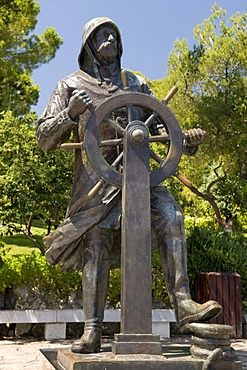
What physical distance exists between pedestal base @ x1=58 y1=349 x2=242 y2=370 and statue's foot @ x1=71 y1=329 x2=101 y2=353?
141mm

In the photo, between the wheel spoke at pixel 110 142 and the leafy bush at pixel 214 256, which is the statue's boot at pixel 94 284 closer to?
the wheel spoke at pixel 110 142

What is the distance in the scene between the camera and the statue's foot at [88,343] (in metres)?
3.18

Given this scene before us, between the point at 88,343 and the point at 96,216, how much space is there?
33.1 inches

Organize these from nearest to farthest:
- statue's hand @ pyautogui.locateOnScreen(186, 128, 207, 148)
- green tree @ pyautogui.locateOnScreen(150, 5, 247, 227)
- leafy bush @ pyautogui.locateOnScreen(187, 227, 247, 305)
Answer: statue's hand @ pyautogui.locateOnScreen(186, 128, 207, 148) < leafy bush @ pyautogui.locateOnScreen(187, 227, 247, 305) < green tree @ pyautogui.locateOnScreen(150, 5, 247, 227)

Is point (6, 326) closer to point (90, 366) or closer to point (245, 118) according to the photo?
point (90, 366)

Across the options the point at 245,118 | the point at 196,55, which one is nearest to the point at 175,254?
the point at 245,118

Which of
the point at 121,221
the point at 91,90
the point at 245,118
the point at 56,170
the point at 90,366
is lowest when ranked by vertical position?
the point at 90,366

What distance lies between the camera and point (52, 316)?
723 cm

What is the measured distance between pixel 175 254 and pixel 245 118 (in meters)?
9.41

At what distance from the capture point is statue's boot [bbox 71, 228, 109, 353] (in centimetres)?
331

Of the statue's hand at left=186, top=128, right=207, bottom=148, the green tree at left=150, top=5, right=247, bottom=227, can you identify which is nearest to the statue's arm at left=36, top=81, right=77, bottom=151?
the statue's hand at left=186, top=128, right=207, bottom=148

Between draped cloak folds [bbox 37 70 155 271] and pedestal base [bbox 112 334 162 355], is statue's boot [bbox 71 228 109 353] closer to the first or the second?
draped cloak folds [bbox 37 70 155 271]

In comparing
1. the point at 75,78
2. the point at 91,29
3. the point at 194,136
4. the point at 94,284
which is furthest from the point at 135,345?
the point at 91,29

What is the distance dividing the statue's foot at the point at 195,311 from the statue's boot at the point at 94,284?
55 cm
